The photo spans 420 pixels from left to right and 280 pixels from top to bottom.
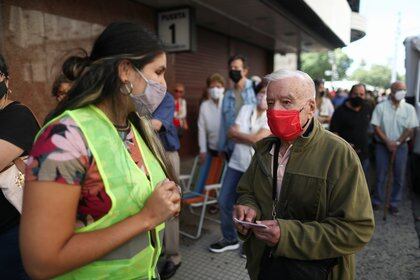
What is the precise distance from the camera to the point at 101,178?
3.73 ft

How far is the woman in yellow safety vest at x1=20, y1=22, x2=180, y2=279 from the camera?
1.04 m

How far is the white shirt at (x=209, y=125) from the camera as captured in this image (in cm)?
516

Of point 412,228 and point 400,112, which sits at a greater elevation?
point 400,112

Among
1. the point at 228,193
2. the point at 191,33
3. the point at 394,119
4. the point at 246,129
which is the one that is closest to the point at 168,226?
the point at 228,193

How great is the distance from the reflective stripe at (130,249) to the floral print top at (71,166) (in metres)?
0.14

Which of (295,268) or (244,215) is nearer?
(295,268)

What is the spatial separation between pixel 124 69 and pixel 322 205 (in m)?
1.08

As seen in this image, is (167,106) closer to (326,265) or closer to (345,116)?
(326,265)

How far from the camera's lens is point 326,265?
167cm

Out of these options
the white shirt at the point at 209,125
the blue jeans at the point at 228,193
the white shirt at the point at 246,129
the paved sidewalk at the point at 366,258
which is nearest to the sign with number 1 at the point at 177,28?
the white shirt at the point at 209,125

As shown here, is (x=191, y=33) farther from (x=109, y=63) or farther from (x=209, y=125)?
(x=109, y=63)

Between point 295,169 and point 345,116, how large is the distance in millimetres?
4255

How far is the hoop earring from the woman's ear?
1 cm

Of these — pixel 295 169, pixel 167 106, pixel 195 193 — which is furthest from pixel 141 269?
pixel 195 193
